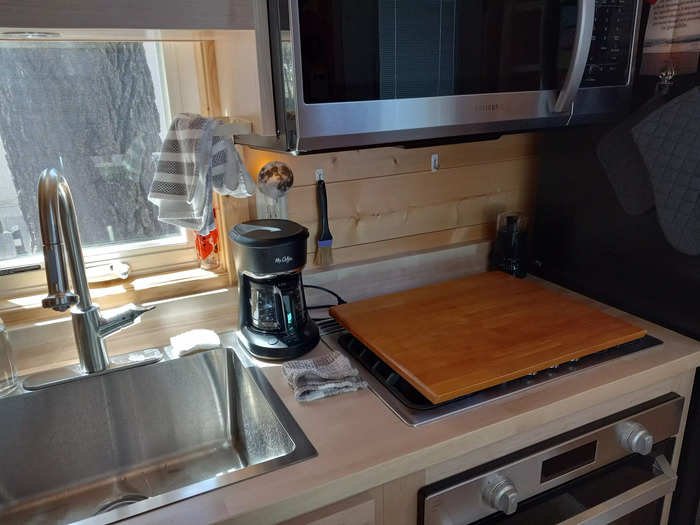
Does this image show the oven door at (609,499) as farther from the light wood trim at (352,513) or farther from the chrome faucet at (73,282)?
the chrome faucet at (73,282)

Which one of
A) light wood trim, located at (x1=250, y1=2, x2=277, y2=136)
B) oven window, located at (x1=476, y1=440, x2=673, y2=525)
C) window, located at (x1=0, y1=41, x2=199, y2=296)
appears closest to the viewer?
light wood trim, located at (x1=250, y1=2, x2=277, y2=136)

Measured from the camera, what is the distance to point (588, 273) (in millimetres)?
1286

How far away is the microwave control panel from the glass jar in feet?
3.92

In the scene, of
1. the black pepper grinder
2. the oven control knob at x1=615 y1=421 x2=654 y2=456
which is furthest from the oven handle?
the black pepper grinder

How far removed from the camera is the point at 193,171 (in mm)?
1023

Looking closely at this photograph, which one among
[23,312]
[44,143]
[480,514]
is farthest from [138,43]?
[480,514]

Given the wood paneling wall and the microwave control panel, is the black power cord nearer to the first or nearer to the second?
the wood paneling wall

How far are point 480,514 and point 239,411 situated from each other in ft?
1.61

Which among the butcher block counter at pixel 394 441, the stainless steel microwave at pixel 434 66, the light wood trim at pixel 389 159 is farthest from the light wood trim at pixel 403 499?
the light wood trim at pixel 389 159

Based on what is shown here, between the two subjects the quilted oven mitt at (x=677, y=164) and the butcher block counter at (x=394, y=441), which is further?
the quilted oven mitt at (x=677, y=164)

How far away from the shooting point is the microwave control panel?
Result: 1.00 metres

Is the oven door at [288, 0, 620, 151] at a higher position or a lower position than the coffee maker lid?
higher

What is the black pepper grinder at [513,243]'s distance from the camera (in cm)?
138

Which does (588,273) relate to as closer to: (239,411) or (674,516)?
(674,516)
